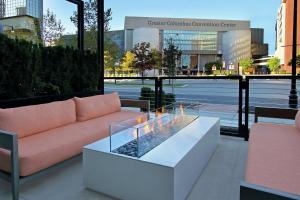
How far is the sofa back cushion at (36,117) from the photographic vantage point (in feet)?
8.79

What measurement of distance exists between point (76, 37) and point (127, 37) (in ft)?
130

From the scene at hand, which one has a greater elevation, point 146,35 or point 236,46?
point 146,35

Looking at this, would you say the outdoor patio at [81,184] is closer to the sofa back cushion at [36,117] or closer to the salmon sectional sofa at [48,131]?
the salmon sectional sofa at [48,131]

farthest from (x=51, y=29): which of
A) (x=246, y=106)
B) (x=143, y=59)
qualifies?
(x=143, y=59)

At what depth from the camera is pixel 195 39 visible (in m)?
47.7

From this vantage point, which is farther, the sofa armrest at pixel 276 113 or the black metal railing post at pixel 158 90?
the black metal railing post at pixel 158 90

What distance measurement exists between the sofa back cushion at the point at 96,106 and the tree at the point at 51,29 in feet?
5.25

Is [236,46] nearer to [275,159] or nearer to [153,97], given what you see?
[153,97]

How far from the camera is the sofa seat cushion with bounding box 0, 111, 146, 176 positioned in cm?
229

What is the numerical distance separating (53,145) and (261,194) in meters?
2.02

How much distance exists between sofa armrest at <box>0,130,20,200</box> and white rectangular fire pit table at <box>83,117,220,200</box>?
0.57 meters

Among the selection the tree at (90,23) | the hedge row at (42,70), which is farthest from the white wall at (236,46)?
the hedge row at (42,70)

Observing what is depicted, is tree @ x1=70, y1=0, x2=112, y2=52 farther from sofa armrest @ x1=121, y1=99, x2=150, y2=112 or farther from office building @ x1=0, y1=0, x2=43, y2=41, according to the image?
sofa armrest @ x1=121, y1=99, x2=150, y2=112

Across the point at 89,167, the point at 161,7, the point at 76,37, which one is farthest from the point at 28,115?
the point at 161,7
